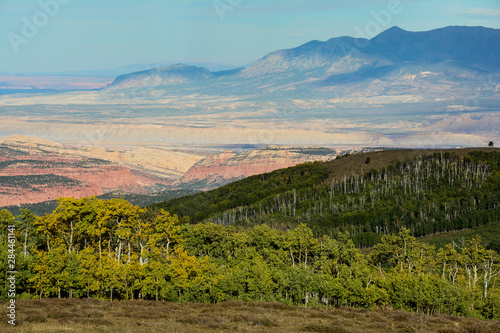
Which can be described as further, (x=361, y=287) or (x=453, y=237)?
(x=453, y=237)

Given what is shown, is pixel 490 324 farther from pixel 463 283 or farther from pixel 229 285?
pixel 229 285

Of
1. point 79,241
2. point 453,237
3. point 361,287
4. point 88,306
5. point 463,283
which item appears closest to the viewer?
point 88,306

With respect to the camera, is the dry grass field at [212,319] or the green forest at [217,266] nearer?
the dry grass field at [212,319]

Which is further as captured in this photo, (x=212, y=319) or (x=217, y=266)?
(x=217, y=266)

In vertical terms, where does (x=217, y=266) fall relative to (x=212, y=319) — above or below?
below

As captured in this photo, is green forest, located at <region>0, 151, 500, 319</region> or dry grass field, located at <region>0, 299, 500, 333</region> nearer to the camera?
dry grass field, located at <region>0, 299, 500, 333</region>

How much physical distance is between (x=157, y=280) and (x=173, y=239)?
1843 centimetres

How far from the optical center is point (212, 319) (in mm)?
60250

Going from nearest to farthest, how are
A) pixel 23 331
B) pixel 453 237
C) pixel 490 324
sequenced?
pixel 23 331 → pixel 490 324 → pixel 453 237

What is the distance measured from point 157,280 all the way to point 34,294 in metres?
15.2

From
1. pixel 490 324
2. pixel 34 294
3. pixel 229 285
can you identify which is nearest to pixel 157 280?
pixel 229 285

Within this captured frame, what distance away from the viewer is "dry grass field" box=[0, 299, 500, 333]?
5597 centimetres

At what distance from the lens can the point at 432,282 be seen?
74438mm

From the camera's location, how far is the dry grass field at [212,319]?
184 feet
